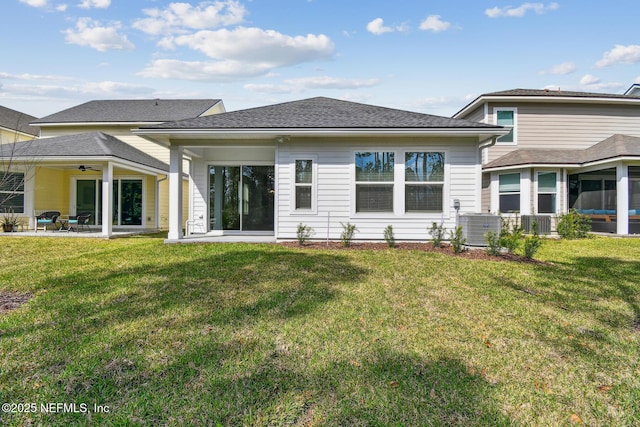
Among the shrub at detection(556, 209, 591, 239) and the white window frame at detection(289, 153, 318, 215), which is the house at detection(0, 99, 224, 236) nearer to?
the white window frame at detection(289, 153, 318, 215)

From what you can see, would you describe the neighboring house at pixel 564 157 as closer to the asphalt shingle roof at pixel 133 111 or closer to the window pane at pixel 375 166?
the window pane at pixel 375 166

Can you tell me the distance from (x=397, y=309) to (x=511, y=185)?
12.1m

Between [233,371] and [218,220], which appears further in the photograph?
[218,220]

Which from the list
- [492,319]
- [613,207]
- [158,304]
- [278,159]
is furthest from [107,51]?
[613,207]

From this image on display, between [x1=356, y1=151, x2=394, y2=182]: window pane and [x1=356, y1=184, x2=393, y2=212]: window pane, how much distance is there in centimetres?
25

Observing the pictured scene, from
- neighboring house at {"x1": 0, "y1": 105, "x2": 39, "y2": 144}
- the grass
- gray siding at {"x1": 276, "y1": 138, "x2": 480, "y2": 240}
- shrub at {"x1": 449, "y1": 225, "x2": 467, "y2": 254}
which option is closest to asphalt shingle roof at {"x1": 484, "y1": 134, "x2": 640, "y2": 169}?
gray siding at {"x1": 276, "y1": 138, "x2": 480, "y2": 240}

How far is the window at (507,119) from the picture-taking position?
47.8 feet

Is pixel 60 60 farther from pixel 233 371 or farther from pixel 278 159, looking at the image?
pixel 233 371

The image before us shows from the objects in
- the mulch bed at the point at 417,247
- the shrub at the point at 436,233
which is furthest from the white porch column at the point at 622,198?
the shrub at the point at 436,233

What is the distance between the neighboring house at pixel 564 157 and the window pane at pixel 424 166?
5.83 metres

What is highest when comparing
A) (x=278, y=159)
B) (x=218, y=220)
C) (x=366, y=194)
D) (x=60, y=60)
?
(x=60, y=60)

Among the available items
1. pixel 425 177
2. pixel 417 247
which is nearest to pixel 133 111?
pixel 425 177

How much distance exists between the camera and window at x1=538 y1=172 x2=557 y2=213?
1337 centimetres

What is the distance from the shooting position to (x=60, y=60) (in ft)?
32.4
